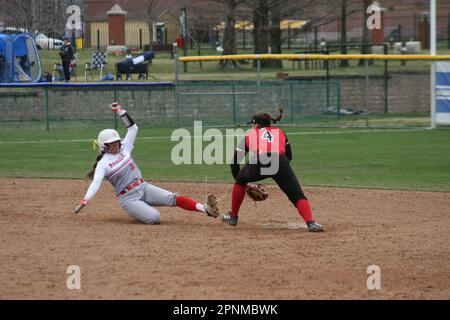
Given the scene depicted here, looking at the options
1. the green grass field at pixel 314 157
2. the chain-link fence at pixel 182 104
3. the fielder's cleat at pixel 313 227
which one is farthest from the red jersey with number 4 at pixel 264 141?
the chain-link fence at pixel 182 104

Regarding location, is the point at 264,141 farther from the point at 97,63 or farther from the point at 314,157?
the point at 97,63

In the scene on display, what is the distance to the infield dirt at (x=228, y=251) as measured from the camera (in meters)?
7.96

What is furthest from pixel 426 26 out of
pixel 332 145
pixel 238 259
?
pixel 238 259

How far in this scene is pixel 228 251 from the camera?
31.9 ft

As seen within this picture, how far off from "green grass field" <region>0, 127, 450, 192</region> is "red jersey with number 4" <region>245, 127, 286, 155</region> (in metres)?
4.80

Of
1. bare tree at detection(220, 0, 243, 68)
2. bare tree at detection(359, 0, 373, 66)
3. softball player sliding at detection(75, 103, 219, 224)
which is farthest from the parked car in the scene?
softball player sliding at detection(75, 103, 219, 224)

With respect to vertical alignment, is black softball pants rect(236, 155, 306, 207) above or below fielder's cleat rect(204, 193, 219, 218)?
above

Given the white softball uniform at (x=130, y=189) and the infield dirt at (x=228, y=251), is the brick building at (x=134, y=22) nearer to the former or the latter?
the infield dirt at (x=228, y=251)

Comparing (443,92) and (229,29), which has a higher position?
Result: (229,29)

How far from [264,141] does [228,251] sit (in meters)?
1.83

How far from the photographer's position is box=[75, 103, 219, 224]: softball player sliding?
1123cm

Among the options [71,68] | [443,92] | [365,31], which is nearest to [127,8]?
[365,31]

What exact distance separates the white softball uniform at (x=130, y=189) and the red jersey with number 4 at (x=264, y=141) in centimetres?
127

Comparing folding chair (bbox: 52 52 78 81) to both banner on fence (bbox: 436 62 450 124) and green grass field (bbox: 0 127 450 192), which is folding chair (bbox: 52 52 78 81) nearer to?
green grass field (bbox: 0 127 450 192)
